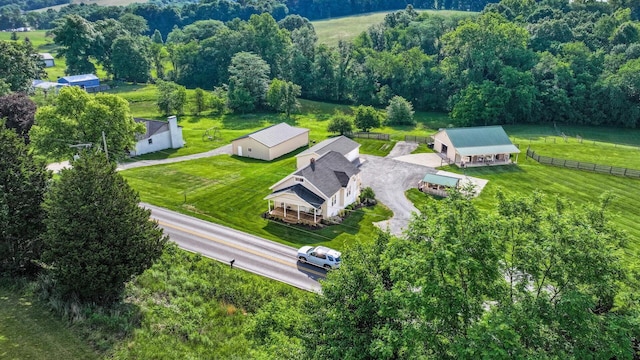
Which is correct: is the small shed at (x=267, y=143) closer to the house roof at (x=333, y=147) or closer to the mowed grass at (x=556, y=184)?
the house roof at (x=333, y=147)

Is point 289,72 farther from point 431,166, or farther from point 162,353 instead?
point 162,353

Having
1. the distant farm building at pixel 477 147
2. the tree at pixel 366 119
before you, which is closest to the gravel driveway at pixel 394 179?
the distant farm building at pixel 477 147

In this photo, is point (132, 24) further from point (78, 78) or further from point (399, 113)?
point (399, 113)

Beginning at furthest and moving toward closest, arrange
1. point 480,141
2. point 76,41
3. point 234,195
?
point 76,41 → point 480,141 → point 234,195

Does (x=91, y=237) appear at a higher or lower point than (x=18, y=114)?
lower

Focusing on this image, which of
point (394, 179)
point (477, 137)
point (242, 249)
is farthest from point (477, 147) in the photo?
point (242, 249)

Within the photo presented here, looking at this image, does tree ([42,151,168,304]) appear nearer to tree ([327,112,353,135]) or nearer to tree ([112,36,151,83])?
tree ([327,112,353,135])
